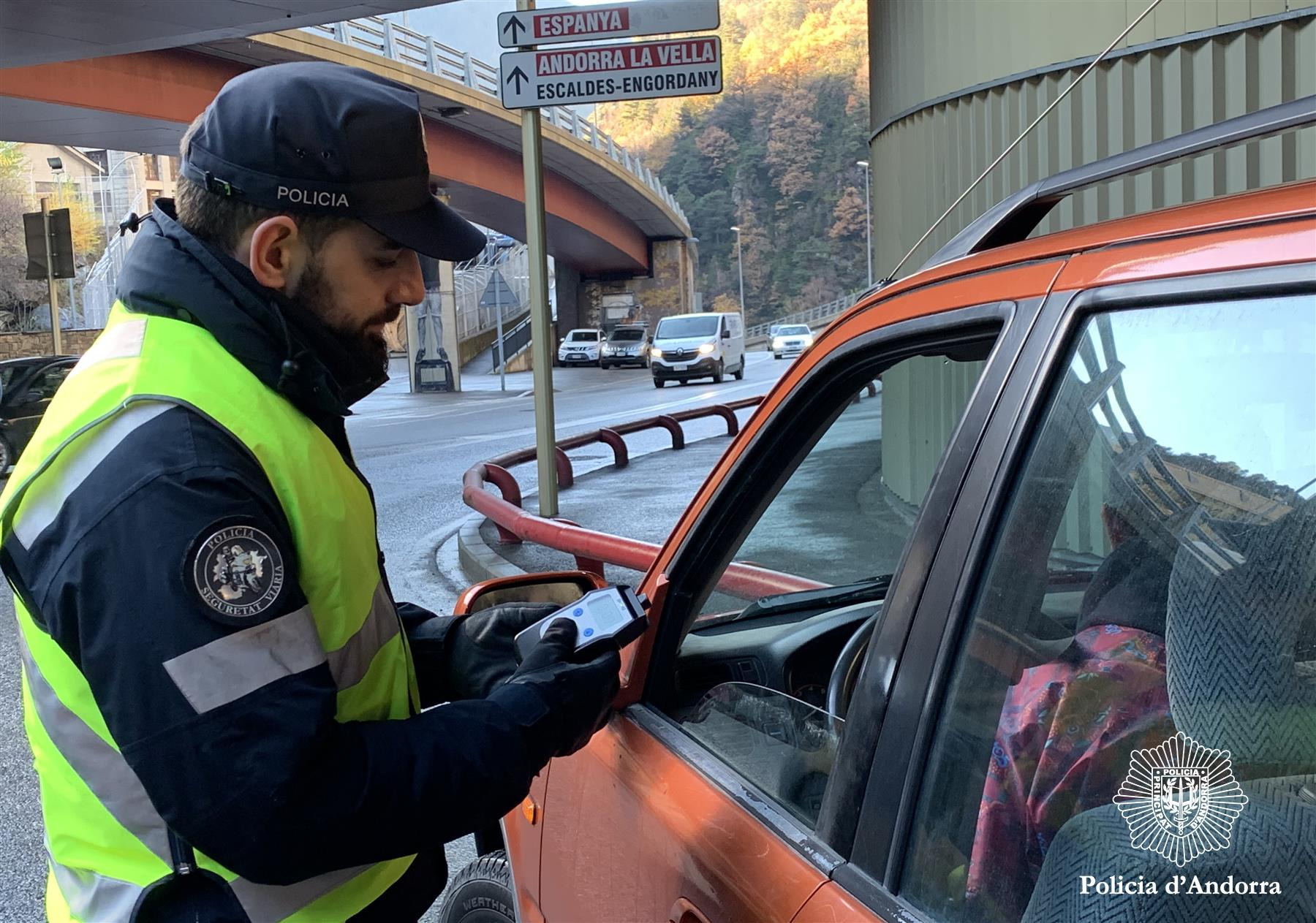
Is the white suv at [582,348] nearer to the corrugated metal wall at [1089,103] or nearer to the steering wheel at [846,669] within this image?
the corrugated metal wall at [1089,103]

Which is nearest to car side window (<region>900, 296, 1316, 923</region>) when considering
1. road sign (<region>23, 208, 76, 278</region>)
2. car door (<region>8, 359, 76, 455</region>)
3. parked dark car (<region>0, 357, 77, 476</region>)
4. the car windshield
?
parked dark car (<region>0, 357, 77, 476</region>)

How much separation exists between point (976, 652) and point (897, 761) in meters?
0.15

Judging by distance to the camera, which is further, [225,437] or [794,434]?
[794,434]

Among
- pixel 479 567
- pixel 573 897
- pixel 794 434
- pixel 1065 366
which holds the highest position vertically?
pixel 1065 366

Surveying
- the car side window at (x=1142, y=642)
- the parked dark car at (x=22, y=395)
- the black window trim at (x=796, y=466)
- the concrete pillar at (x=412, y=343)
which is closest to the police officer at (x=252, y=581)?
the black window trim at (x=796, y=466)

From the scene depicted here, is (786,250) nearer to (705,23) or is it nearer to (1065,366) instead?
(705,23)

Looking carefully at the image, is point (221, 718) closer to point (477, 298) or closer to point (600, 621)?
point (600, 621)

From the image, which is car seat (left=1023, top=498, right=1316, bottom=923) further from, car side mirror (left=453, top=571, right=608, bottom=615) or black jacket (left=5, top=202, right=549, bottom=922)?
car side mirror (left=453, top=571, right=608, bottom=615)

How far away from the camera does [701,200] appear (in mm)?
107375

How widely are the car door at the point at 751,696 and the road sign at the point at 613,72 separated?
6024 mm

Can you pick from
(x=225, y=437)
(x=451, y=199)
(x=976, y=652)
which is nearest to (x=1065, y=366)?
(x=976, y=652)

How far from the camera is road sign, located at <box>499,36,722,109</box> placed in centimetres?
798

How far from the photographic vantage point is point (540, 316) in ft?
30.6

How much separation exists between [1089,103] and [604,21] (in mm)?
3157
